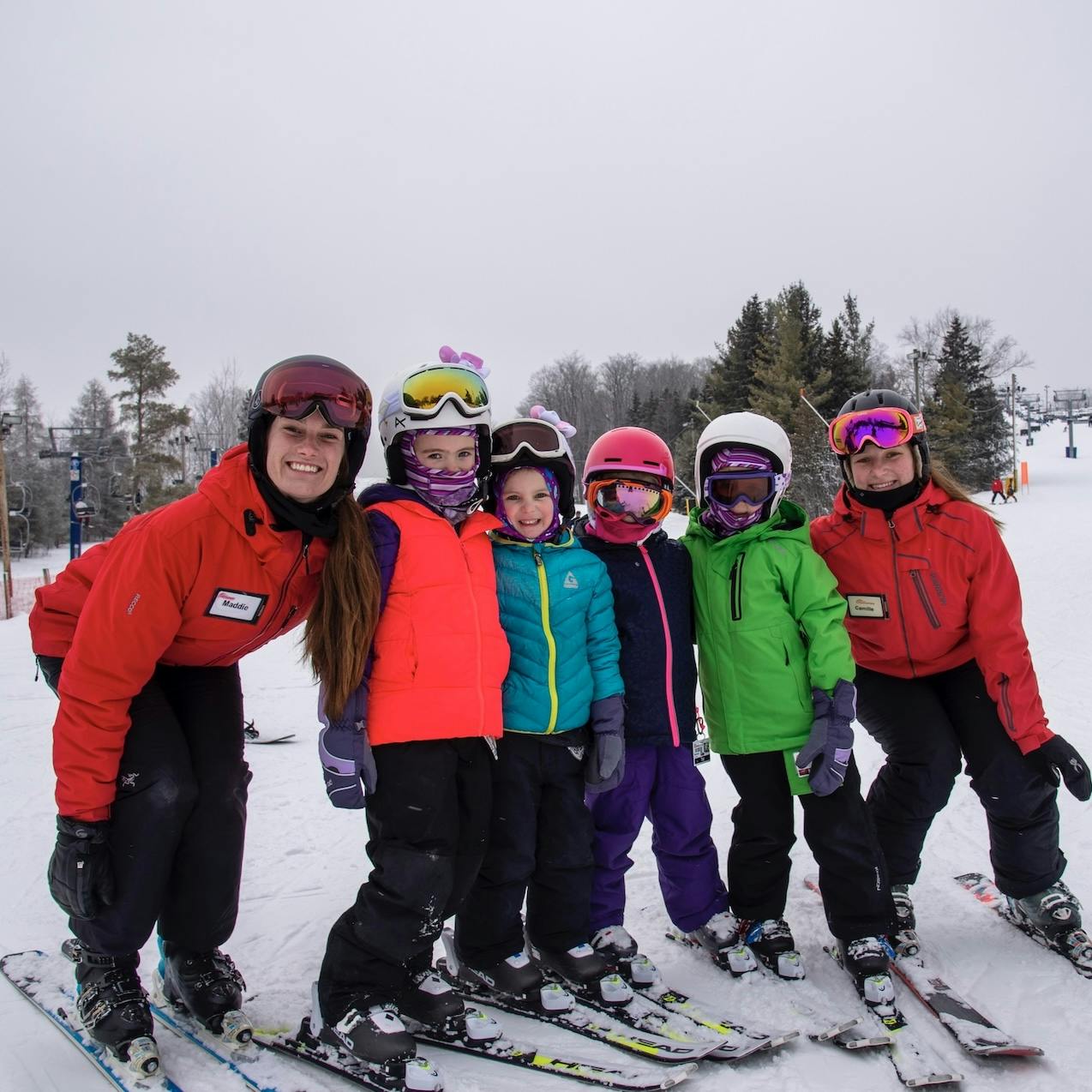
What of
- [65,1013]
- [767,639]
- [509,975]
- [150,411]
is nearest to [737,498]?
[767,639]

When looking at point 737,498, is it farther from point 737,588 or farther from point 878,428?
point 878,428

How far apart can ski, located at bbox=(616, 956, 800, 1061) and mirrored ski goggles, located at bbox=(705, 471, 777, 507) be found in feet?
5.77

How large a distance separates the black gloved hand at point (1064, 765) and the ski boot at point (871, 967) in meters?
0.86

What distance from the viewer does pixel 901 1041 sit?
2439 millimetres

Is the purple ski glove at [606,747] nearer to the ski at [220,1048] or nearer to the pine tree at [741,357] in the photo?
the ski at [220,1048]

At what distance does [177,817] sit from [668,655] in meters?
1.75

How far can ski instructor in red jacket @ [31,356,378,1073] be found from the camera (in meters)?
2.30

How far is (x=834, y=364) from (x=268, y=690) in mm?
32324

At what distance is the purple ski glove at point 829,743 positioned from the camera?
9.20 feet

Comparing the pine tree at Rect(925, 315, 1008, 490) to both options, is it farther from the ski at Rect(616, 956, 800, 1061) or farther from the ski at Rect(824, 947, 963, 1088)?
the ski at Rect(616, 956, 800, 1061)

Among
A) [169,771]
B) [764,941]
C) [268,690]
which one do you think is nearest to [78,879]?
[169,771]

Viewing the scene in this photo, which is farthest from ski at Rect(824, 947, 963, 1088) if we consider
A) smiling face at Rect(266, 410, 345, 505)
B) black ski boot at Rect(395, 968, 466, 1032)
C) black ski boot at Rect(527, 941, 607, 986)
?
smiling face at Rect(266, 410, 345, 505)

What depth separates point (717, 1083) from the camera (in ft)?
7.50

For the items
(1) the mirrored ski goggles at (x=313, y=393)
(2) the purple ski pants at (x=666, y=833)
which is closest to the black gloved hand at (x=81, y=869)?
(1) the mirrored ski goggles at (x=313, y=393)
